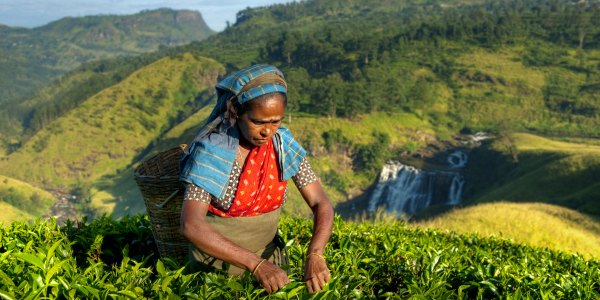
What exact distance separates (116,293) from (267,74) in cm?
160

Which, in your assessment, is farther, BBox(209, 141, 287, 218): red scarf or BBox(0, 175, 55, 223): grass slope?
BBox(0, 175, 55, 223): grass slope

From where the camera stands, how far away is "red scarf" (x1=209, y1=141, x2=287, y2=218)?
3.41 metres

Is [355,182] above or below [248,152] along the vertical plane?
below

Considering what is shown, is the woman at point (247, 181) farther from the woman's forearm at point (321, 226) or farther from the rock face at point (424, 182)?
the rock face at point (424, 182)

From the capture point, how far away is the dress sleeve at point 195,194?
309cm

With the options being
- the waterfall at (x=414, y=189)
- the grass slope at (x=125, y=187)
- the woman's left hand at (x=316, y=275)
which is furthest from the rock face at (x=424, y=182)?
the woman's left hand at (x=316, y=275)

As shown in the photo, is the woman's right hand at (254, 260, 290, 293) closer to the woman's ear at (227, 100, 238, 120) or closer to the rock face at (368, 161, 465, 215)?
the woman's ear at (227, 100, 238, 120)

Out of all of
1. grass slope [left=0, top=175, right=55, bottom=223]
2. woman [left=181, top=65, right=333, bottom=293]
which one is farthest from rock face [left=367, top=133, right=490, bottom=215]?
grass slope [left=0, top=175, right=55, bottom=223]

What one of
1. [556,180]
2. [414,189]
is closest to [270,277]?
[556,180]

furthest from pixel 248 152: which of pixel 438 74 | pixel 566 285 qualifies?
pixel 438 74

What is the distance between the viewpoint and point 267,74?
3273mm

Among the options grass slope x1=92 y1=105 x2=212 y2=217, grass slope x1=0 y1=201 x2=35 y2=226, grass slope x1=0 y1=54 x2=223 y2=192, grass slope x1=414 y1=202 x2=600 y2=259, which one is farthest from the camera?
grass slope x1=0 y1=54 x2=223 y2=192

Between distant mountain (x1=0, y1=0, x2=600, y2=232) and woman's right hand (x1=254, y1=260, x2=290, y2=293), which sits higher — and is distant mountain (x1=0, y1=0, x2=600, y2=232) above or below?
below

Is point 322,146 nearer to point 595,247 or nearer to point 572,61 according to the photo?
point 572,61
